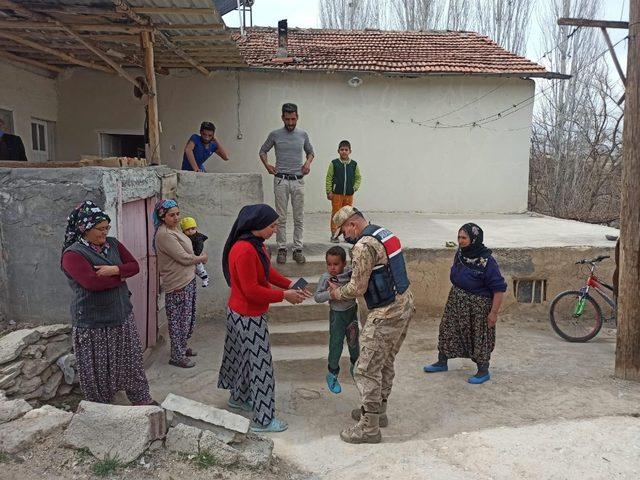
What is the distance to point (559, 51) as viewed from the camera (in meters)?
18.4

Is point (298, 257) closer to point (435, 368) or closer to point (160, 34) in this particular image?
point (435, 368)

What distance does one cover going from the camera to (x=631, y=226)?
5039 millimetres

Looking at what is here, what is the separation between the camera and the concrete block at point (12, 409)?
323 cm

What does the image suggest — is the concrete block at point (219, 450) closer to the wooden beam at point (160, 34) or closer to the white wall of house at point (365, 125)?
the wooden beam at point (160, 34)

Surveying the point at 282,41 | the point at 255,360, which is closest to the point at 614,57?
the point at 255,360

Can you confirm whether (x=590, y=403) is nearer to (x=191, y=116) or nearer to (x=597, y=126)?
(x=191, y=116)

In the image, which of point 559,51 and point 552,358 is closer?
point 552,358

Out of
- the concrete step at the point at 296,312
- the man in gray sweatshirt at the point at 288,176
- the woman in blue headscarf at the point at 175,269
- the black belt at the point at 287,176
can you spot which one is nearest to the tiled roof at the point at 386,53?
the man in gray sweatshirt at the point at 288,176

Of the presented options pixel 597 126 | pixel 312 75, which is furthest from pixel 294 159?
pixel 597 126

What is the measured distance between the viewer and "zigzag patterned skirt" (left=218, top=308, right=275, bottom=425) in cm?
389

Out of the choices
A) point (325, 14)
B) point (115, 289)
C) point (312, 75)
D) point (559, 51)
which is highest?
point (325, 14)

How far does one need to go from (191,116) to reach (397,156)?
14.2 feet

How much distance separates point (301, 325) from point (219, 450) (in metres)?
2.43

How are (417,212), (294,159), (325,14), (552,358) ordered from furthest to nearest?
(325,14) < (417,212) < (294,159) < (552,358)
